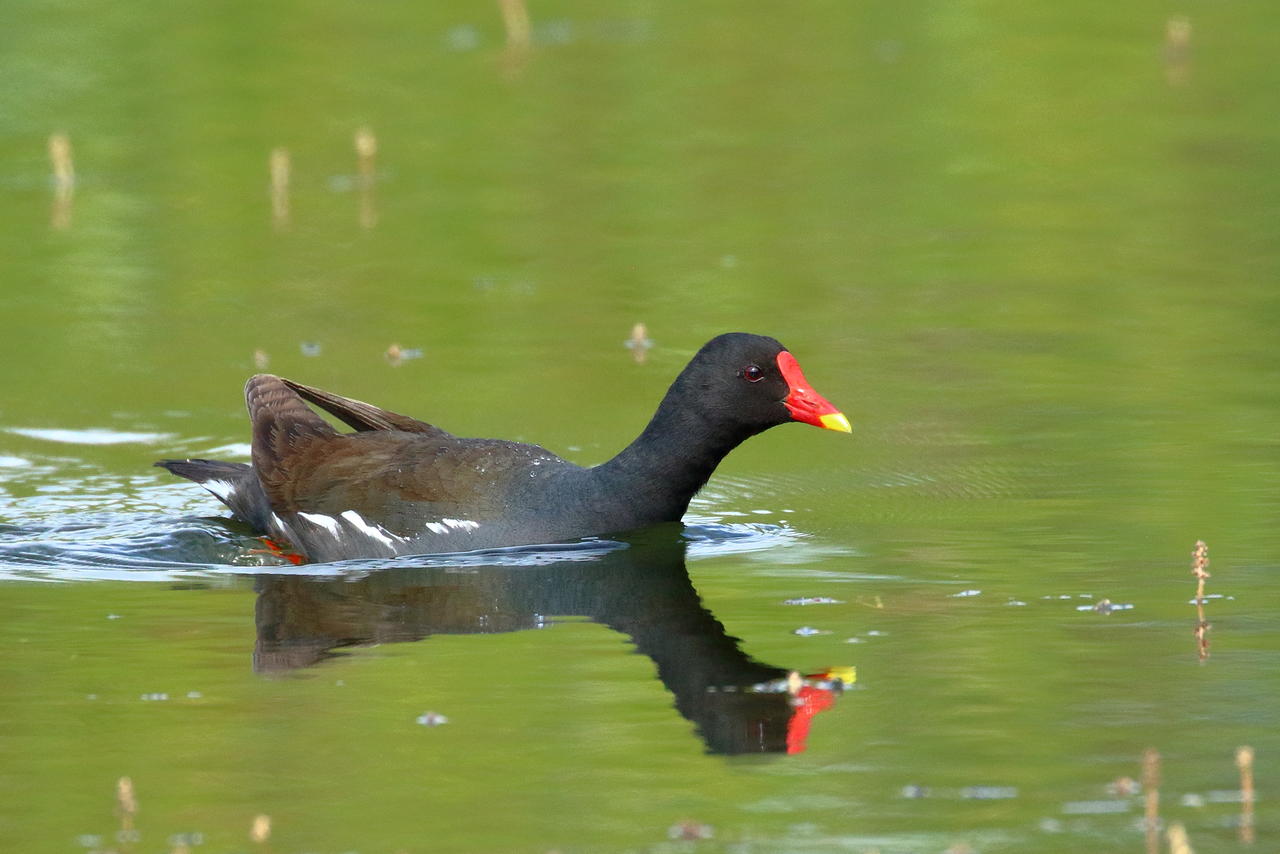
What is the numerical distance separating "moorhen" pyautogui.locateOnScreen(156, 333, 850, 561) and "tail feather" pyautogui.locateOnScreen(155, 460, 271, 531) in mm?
337

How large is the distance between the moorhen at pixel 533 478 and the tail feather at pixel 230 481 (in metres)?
0.34

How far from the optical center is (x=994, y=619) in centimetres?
692

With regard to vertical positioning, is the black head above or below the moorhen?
above

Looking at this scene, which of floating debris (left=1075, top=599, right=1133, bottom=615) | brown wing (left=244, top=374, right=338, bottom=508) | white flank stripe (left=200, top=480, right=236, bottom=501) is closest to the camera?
floating debris (left=1075, top=599, right=1133, bottom=615)

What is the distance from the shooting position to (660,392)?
10289 millimetres

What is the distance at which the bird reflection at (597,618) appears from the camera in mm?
6012

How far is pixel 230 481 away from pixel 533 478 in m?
1.52

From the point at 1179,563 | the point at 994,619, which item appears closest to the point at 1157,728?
the point at 994,619

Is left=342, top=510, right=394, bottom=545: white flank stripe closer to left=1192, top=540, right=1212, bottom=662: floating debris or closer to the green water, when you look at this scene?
the green water

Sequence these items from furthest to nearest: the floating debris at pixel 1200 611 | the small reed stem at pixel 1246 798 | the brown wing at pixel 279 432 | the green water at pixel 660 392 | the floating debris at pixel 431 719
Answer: the brown wing at pixel 279 432 → the floating debris at pixel 1200 611 → the floating debris at pixel 431 719 → the green water at pixel 660 392 → the small reed stem at pixel 1246 798

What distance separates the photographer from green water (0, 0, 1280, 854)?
5477mm

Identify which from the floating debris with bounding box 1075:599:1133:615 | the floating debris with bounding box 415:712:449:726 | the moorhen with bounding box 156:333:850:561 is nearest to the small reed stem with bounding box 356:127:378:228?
the moorhen with bounding box 156:333:850:561

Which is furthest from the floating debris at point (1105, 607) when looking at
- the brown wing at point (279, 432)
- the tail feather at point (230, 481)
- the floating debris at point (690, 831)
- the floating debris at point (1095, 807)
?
the tail feather at point (230, 481)

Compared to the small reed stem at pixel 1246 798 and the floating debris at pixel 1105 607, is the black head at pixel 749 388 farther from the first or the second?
the small reed stem at pixel 1246 798
